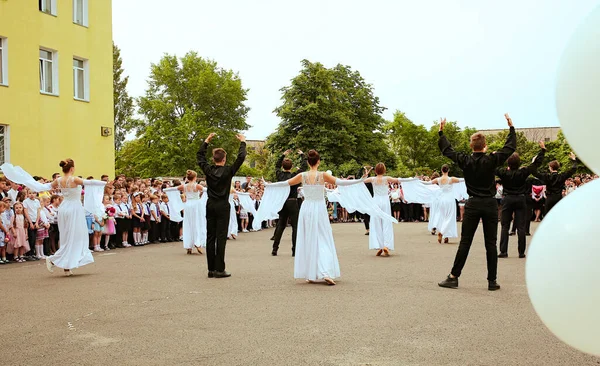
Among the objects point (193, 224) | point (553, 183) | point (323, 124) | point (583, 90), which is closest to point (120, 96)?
point (323, 124)

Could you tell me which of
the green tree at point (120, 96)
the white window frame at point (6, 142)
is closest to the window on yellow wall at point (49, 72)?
the white window frame at point (6, 142)

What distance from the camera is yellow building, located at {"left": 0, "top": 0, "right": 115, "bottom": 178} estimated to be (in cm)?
2686

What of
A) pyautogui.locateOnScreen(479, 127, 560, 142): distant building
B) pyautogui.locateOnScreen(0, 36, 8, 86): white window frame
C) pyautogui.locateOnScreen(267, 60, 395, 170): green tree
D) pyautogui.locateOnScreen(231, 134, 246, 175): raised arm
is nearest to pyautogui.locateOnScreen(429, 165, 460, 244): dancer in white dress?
pyautogui.locateOnScreen(231, 134, 246, 175): raised arm

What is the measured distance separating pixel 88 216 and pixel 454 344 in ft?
47.1

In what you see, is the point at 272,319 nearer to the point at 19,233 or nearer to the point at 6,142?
the point at 19,233

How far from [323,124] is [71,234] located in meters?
43.1

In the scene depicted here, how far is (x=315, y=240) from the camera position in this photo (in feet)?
36.1

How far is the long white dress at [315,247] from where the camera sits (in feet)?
35.9

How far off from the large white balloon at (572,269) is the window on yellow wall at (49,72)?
28.7 m

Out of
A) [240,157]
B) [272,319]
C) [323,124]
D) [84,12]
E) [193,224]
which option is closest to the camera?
[272,319]

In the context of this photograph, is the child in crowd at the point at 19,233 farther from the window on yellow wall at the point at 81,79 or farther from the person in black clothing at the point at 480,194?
the window on yellow wall at the point at 81,79

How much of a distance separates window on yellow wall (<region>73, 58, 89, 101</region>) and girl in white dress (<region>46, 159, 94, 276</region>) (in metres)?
19.6

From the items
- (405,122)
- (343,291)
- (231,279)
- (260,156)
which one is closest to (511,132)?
(343,291)

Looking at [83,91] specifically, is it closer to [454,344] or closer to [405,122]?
[454,344]
